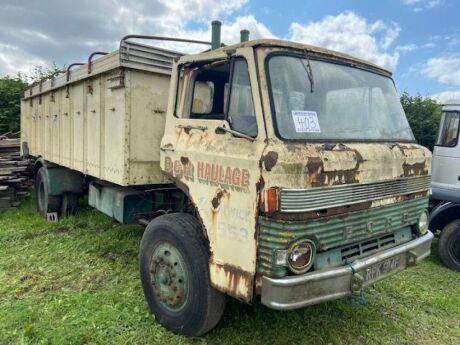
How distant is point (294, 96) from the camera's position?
9.94 ft

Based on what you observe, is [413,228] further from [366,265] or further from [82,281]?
[82,281]

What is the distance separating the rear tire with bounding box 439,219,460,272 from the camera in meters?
5.93

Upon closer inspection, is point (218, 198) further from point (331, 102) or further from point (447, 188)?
point (447, 188)

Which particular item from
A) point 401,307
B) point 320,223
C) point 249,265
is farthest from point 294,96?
point 401,307

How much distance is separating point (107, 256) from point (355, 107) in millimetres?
3765

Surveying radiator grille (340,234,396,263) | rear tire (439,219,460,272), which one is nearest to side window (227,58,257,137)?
radiator grille (340,234,396,263)

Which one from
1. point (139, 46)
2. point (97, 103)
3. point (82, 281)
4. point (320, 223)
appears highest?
point (139, 46)

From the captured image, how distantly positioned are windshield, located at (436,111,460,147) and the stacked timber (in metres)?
7.93

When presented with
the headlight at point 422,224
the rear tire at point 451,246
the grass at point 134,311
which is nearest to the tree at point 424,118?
the rear tire at point 451,246

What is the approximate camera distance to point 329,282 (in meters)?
2.85

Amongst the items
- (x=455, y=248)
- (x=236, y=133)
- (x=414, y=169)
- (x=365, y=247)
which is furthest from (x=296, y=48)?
(x=455, y=248)

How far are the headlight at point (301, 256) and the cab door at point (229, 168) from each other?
0.84 ft

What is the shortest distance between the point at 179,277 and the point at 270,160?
4.64ft

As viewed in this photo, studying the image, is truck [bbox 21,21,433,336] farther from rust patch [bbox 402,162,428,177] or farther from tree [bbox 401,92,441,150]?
tree [bbox 401,92,441,150]
